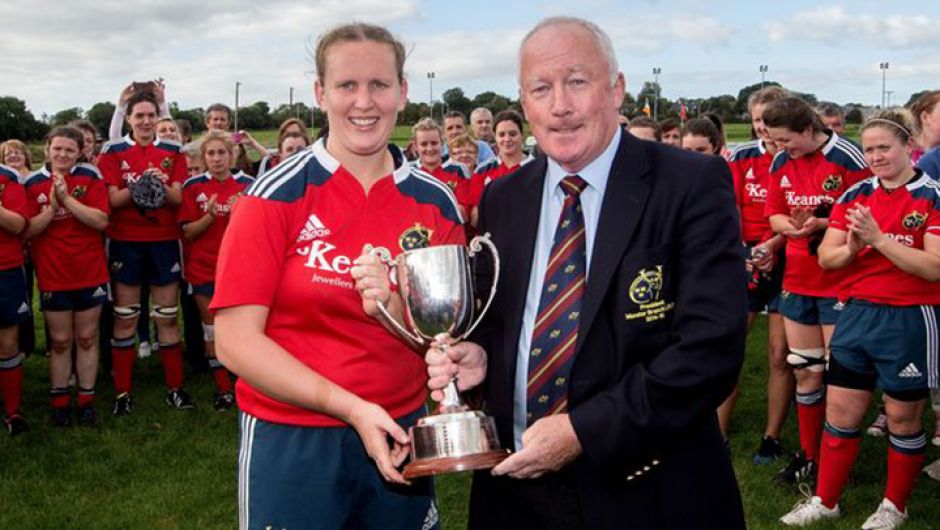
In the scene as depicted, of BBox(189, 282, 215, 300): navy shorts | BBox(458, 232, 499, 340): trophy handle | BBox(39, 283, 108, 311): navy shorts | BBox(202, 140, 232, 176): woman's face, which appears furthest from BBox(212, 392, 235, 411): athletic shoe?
BBox(458, 232, 499, 340): trophy handle

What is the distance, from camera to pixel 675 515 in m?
2.27

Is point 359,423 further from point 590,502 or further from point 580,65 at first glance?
point 580,65

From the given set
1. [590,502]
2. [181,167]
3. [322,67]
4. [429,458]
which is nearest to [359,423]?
[429,458]

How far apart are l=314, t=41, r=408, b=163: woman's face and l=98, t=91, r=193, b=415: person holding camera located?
5.29 m

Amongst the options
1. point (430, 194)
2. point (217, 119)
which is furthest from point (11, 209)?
point (430, 194)

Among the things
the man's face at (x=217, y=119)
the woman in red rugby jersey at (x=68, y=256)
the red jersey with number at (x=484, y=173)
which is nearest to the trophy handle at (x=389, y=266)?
the woman in red rugby jersey at (x=68, y=256)

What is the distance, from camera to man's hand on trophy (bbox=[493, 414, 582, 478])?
2.13m

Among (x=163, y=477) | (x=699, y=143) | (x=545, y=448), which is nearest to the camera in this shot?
(x=545, y=448)

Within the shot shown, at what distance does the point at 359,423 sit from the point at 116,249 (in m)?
5.98

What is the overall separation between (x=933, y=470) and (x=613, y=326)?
4795 millimetres

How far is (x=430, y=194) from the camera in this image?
2.79m

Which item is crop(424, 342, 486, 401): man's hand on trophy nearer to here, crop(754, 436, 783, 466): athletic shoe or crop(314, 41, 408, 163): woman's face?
crop(314, 41, 408, 163): woman's face

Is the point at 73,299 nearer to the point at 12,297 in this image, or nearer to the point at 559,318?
the point at 12,297

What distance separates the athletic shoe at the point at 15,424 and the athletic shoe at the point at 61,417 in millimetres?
216
